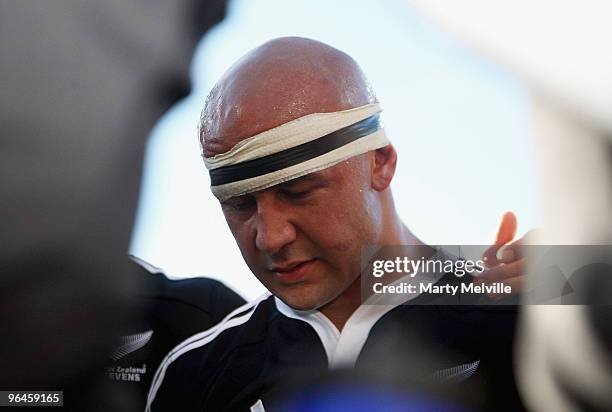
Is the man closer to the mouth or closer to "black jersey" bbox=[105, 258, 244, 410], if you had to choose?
the mouth

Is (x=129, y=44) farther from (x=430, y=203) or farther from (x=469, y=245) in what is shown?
(x=469, y=245)

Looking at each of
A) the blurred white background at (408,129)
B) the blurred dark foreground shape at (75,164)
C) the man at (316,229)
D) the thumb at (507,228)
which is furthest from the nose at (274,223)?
the thumb at (507,228)

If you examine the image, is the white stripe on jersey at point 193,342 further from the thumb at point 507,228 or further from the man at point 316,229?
the thumb at point 507,228

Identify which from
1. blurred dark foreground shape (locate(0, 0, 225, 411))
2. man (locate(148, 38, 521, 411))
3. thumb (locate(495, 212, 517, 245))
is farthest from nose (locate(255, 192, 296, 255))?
thumb (locate(495, 212, 517, 245))

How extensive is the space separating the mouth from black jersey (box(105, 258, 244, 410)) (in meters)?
0.16

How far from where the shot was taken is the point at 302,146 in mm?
1995

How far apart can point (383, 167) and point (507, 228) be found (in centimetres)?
36

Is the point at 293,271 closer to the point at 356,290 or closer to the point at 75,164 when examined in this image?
the point at 356,290

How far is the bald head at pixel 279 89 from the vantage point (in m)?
2.02

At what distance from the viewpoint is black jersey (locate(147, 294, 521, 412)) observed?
79.4 inches

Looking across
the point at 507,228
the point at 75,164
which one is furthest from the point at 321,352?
the point at 75,164

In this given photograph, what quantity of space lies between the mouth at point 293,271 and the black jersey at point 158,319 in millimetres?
158

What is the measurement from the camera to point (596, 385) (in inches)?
78.2

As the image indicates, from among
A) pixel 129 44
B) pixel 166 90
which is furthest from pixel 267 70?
pixel 129 44
